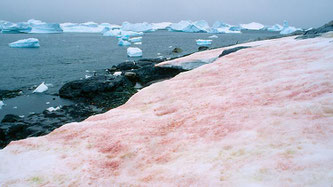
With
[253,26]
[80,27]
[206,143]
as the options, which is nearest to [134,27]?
[80,27]

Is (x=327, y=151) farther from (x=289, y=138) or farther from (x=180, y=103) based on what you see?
(x=180, y=103)

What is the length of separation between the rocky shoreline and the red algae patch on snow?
785cm

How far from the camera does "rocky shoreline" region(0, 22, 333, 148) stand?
42.7 ft

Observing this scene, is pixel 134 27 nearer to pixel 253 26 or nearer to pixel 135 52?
pixel 135 52

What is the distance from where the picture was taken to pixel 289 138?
4.34 metres

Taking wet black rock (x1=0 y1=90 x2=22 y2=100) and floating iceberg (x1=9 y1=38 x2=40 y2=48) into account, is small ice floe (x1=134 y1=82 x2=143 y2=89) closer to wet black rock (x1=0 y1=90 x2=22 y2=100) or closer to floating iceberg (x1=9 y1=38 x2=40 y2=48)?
wet black rock (x1=0 y1=90 x2=22 y2=100)

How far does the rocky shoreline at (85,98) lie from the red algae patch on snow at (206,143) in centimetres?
785

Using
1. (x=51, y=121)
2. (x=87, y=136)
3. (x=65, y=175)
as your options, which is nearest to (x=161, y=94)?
(x=87, y=136)

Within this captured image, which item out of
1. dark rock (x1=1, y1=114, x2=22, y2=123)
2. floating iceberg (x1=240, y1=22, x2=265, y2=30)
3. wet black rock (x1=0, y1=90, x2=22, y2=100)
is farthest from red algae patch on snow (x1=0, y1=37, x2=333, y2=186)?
floating iceberg (x1=240, y1=22, x2=265, y2=30)

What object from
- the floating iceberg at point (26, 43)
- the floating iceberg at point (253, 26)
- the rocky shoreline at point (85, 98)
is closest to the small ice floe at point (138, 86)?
the rocky shoreline at point (85, 98)

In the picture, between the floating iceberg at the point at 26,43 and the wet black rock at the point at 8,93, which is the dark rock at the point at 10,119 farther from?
the floating iceberg at the point at 26,43

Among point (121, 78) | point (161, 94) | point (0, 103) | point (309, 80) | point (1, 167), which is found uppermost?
point (309, 80)

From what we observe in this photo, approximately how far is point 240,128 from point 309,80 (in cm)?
311

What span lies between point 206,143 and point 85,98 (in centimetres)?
1546
